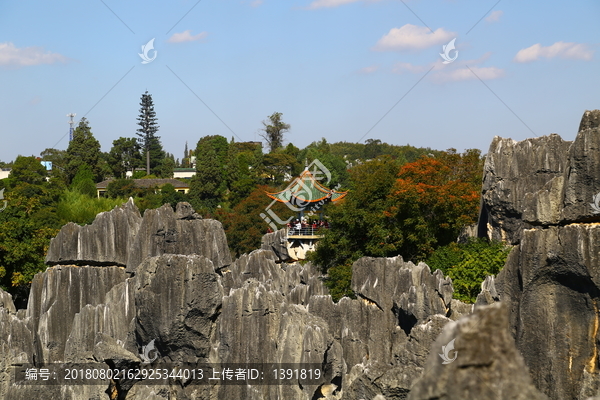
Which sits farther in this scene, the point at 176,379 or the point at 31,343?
the point at 31,343

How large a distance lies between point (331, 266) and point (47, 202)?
24415 mm

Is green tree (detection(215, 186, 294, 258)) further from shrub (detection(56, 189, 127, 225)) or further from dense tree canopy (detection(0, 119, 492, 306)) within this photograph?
shrub (detection(56, 189, 127, 225))

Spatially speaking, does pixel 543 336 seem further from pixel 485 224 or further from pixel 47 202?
pixel 47 202

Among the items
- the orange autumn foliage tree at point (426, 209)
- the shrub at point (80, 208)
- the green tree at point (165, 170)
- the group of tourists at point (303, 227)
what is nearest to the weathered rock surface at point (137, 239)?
the orange autumn foliage tree at point (426, 209)

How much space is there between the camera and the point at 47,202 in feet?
143

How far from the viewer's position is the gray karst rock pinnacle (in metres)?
6.49

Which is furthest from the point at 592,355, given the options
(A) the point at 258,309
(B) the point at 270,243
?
(B) the point at 270,243

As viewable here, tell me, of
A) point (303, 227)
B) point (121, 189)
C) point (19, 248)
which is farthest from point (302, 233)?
point (121, 189)

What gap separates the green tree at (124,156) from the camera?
6919 centimetres

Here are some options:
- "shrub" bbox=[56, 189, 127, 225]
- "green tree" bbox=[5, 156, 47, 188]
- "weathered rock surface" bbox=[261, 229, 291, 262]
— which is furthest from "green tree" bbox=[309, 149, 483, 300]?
"green tree" bbox=[5, 156, 47, 188]

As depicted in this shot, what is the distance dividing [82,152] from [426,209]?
41225mm

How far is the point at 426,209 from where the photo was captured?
2625cm

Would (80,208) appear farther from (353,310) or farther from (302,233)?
(353,310)

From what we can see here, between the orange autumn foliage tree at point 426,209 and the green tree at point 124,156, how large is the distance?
45.6 metres
